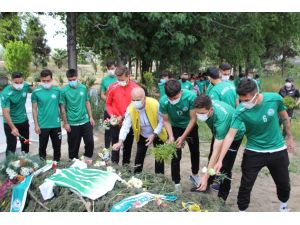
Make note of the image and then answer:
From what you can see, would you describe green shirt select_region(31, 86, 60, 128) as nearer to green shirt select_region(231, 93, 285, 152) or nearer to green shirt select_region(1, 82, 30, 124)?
green shirt select_region(1, 82, 30, 124)

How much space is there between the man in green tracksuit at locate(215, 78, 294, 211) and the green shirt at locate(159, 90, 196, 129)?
3.03 feet

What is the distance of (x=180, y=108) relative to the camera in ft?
16.0

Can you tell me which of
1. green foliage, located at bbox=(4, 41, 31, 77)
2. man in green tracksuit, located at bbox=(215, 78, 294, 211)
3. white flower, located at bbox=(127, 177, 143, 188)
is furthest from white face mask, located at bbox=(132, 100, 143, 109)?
green foliage, located at bbox=(4, 41, 31, 77)

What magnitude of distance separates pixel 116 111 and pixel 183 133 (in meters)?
1.61

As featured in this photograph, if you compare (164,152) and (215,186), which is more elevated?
(164,152)

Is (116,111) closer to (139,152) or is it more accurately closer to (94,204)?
(139,152)

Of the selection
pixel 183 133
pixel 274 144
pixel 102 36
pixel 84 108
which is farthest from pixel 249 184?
pixel 102 36

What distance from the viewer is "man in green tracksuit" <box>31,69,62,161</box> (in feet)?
19.3

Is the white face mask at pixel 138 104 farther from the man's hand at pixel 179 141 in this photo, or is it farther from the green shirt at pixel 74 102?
the green shirt at pixel 74 102

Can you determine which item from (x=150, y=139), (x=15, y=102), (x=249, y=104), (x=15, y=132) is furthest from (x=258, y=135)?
(x=15, y=102)

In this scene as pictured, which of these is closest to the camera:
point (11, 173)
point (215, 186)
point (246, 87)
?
point (246, 87)

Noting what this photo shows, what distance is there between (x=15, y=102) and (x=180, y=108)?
2.71 meters

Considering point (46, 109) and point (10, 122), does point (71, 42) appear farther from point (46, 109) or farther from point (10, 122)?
point (10, 122)

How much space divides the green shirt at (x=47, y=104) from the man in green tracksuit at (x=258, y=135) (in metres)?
3.06
